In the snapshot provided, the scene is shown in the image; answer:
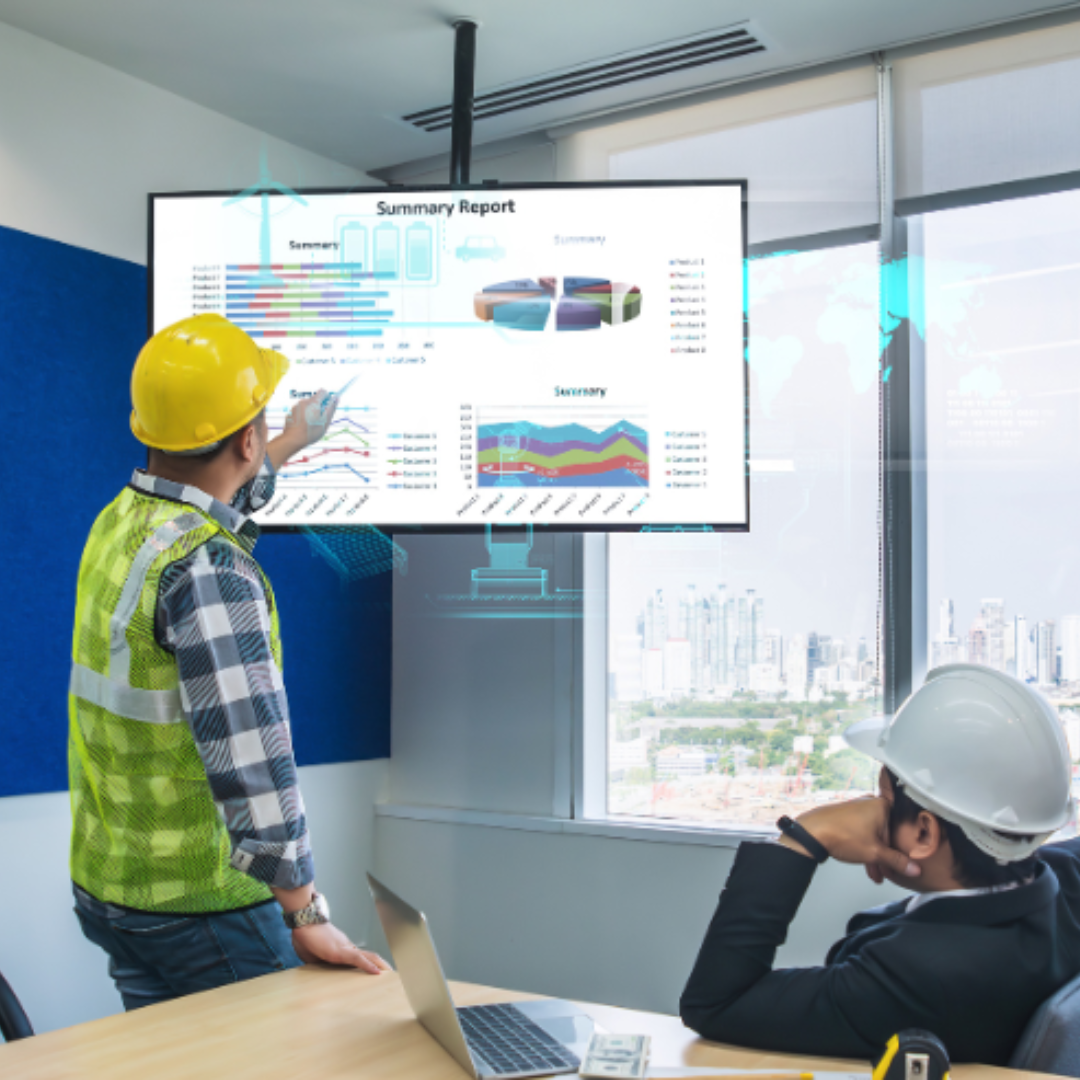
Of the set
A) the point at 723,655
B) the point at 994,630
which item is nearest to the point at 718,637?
the point at 723,655

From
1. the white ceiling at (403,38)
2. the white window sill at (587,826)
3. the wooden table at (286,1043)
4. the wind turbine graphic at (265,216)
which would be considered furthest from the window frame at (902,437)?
the wooden table at (286,1043)

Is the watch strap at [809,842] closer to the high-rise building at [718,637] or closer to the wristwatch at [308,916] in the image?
the wristwatch at [308,916]

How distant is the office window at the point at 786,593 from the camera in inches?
117

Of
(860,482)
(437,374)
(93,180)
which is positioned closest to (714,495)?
(860,482)

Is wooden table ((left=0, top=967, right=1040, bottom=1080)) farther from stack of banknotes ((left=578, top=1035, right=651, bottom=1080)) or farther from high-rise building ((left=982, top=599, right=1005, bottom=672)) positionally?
high-rise building ((left=982, top=599, right=1005, bottom=672))

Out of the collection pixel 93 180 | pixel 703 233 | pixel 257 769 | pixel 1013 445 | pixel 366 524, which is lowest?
pixel 257 769

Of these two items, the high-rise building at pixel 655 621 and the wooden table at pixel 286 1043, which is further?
the high-rise building at pixel 655 621

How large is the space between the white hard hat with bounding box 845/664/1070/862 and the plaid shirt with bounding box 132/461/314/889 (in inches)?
33.1

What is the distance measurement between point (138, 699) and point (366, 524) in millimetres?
1249

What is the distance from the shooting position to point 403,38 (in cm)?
297

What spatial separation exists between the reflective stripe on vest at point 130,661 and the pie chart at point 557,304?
1346mm

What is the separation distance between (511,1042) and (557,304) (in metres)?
1.91

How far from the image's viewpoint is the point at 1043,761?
1302 mm

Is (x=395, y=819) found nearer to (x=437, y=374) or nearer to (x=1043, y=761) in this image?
(x=437, y=374)
